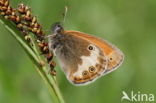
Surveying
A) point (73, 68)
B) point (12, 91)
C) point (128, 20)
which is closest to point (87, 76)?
point (73, 68)

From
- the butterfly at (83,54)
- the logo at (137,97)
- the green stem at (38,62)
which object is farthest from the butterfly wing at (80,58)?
the logo at (137,97)

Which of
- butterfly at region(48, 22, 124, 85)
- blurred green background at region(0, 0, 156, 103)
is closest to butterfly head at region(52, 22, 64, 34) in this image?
butterfly at region(48, 22, 124, 85)

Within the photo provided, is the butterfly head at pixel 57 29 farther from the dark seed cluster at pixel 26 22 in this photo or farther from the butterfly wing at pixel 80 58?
the dark seed cluster at pixel 26 22

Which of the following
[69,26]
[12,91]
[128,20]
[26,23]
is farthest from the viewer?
[128,20]

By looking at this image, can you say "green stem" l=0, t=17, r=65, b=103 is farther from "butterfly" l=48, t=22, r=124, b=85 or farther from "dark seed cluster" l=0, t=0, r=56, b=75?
"butterfly" l=48, t=22, r=124, b=85

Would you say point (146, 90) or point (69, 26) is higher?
point (69, 26)

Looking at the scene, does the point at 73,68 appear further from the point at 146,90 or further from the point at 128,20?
the point at 128,20

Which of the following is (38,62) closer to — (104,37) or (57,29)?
(57,29)
